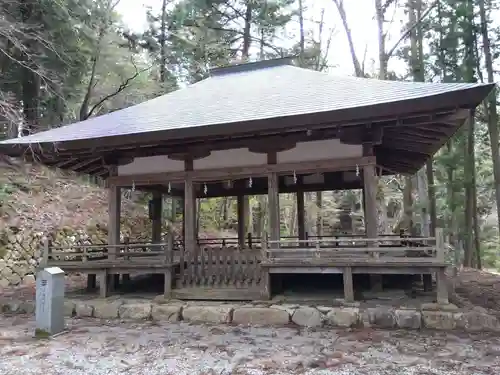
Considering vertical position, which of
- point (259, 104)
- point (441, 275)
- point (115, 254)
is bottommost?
point (441, 275)

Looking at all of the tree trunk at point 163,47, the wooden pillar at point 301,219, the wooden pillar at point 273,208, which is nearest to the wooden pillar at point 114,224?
the wooden pillar at point 273,208

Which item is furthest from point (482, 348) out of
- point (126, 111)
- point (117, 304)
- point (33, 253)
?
point (33, 253)

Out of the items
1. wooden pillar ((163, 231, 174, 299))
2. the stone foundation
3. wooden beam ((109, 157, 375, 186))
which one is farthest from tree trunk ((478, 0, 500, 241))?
wooden pillar ((163, 231, 174, 299))

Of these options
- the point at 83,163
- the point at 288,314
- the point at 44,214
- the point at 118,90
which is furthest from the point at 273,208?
the point at 118,90

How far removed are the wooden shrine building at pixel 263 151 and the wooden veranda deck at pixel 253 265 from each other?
0.02 metres

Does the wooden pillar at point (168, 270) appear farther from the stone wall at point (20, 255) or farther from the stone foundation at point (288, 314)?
the stone wall at point (20, 255)

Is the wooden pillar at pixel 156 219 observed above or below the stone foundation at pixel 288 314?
above

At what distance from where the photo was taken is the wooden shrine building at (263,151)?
6043 mm

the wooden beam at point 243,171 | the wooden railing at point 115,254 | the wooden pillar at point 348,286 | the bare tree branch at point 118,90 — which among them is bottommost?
the wooden pillar at point 348,286

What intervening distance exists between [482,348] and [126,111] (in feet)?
26.8

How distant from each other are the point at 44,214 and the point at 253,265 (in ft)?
27.2

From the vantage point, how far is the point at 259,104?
7.52m

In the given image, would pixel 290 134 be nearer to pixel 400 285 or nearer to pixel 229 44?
pixel 400 285

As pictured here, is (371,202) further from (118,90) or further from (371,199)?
(118,90)
